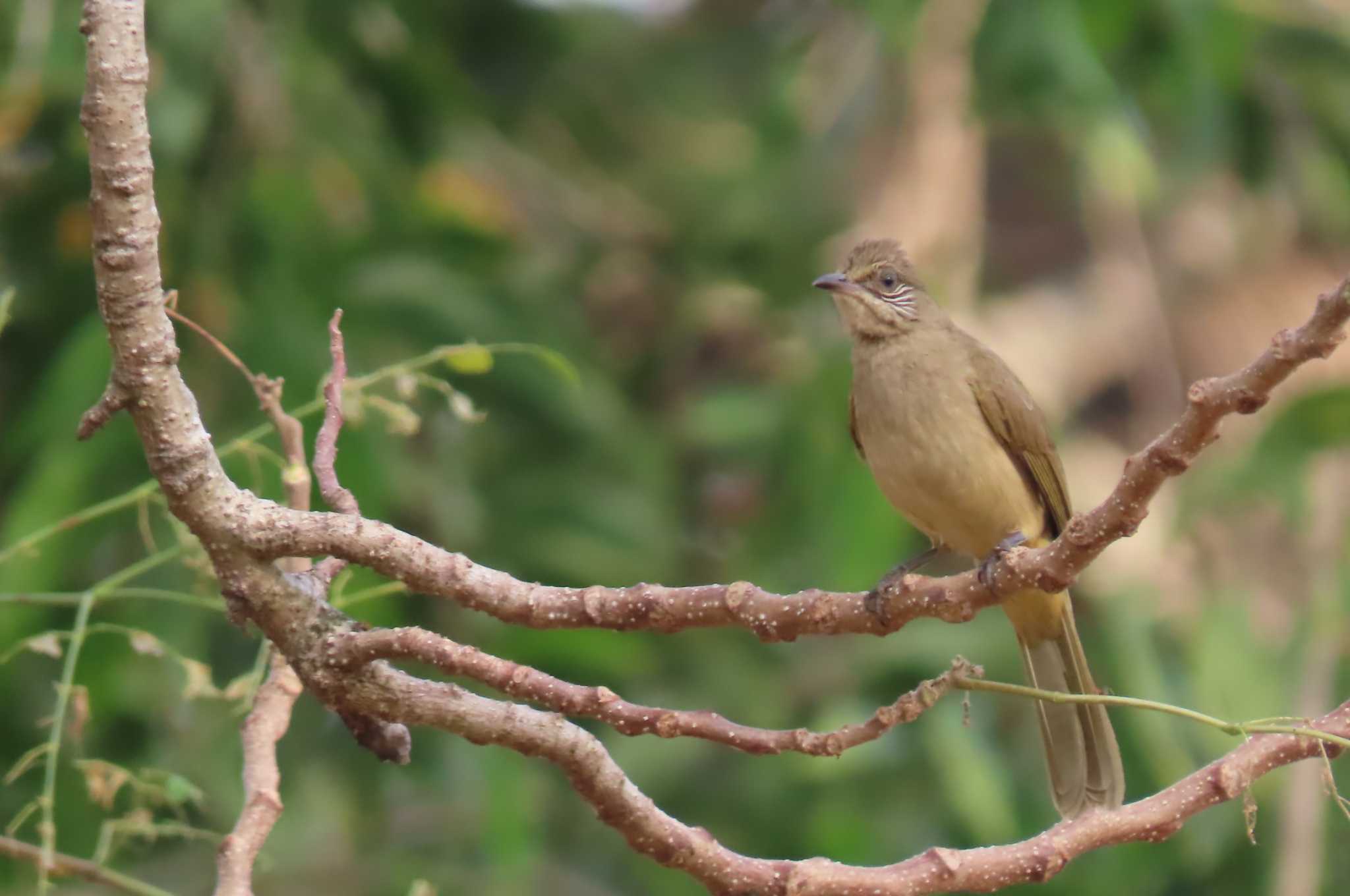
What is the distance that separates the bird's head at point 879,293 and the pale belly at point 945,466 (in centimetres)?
34

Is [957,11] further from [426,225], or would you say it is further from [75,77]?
[75,77]

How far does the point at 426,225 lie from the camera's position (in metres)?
5.73

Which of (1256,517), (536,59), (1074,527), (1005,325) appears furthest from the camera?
(1005,325)

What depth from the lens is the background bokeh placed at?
4820mm

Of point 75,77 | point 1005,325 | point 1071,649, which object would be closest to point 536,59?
point 75,77

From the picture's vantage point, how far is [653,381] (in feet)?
25.3

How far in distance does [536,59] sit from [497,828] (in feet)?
10.5

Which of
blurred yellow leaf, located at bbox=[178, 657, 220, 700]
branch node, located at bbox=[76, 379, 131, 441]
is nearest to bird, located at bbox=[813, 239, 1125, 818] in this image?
blurred yellow leaf, located at bbox=[178, 657, 220, 700]

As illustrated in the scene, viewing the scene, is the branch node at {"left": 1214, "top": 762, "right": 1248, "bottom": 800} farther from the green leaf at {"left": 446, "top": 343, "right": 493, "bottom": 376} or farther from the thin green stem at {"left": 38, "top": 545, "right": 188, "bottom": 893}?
the thin green stem at {"left": 38, "top": 545, "right": 188, "bottom": 893}

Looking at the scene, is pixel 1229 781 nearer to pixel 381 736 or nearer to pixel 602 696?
pixel 602 696

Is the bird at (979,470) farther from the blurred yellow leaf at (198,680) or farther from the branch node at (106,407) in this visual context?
the branch node at (106,407)

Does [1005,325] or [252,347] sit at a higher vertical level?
[1005,325]

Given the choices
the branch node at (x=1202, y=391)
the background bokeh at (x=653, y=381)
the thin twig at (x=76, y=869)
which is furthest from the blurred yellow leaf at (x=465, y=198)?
the branch node at (x=1202, y=391)

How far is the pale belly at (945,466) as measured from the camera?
3.93 metres
